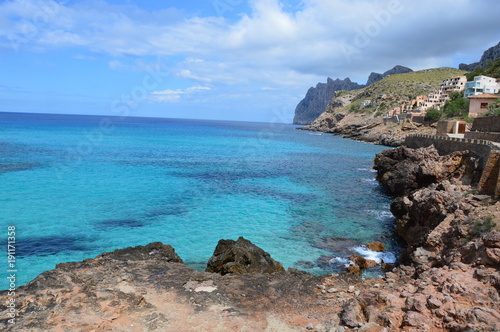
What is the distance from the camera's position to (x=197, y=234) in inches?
792

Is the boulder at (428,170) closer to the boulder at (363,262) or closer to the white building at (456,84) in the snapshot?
the boulder at (363,262)

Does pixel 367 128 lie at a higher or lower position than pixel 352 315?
higher

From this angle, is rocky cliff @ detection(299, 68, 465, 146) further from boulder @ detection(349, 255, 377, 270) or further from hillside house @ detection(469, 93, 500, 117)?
boulder @ detection(349, 255, 377, 270)

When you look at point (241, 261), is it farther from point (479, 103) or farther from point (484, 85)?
point (484, 85)

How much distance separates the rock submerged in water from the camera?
1287cm

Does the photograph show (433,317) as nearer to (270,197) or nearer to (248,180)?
(270,197)

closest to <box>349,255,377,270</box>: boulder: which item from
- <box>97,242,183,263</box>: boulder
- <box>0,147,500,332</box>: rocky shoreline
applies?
<box>0,147,500,332</box>: rocky shoreline

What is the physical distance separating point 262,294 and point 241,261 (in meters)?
2.98

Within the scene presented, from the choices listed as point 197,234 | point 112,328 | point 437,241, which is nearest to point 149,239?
point 197,234

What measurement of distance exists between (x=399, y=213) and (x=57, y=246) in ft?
70.0

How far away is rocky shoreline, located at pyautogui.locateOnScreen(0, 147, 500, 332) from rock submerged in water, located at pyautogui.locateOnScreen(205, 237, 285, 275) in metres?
0.04

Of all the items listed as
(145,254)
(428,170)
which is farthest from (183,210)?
(428,170)

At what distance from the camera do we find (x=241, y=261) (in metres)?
13.1

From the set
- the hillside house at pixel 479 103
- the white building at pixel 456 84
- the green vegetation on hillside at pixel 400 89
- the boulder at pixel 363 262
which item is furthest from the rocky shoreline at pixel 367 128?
the boulder at pixel 363 262
